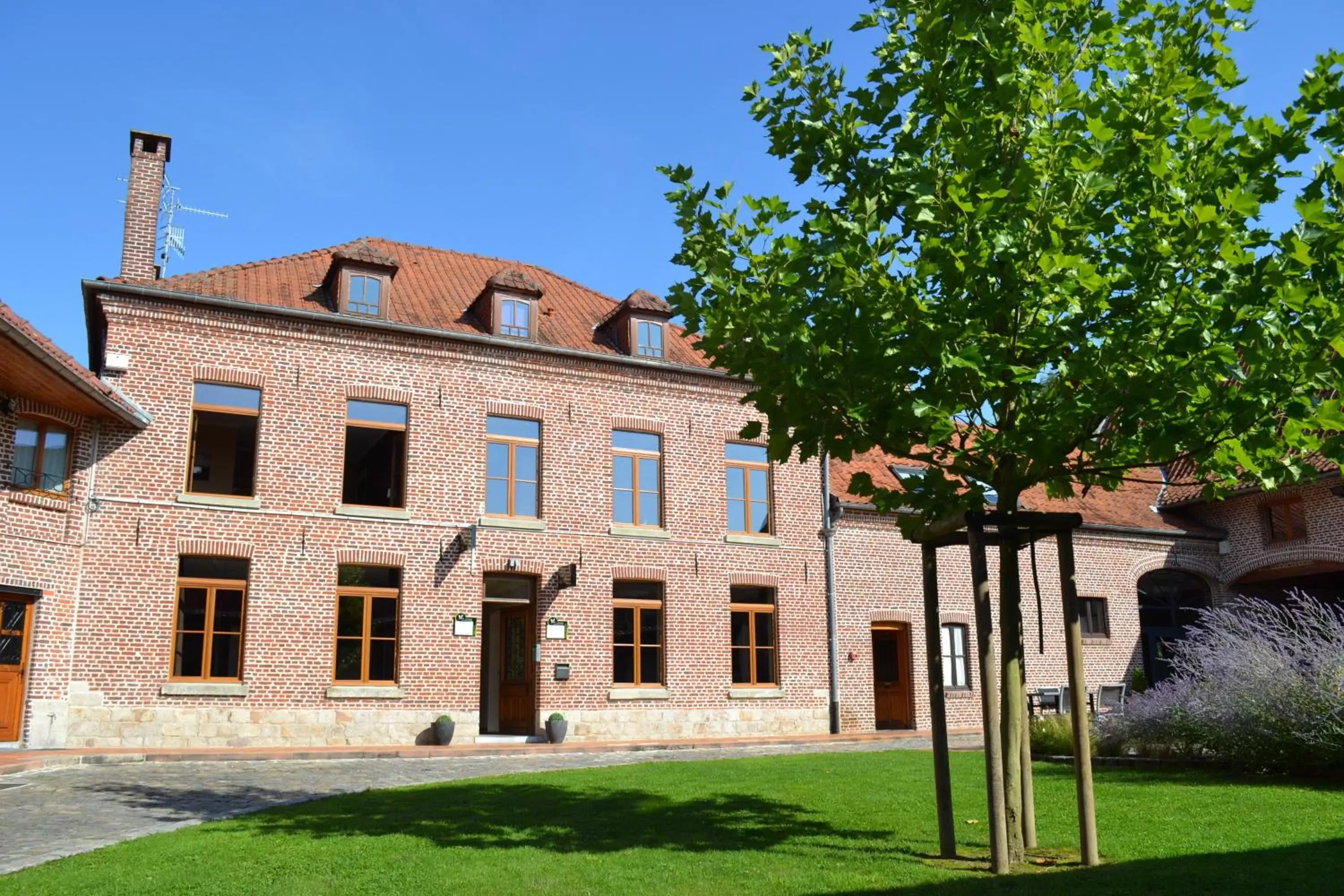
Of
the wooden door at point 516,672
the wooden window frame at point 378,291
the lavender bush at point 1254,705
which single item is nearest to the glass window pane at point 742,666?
the wooden door at point 516,672

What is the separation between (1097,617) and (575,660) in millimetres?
11661

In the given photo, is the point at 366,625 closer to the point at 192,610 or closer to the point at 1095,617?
the point at 192,610

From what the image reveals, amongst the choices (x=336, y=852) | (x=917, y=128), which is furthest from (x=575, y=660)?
(x=917, y=128)

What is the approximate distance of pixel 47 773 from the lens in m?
12.2

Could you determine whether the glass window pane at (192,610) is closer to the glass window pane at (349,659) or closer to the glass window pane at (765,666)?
the glass window pane at (349,659)

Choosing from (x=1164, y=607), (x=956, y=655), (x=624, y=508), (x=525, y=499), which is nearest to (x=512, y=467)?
(x=525, y=499)

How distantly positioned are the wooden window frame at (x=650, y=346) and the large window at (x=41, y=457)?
8837 millimetres

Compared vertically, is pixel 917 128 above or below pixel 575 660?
above

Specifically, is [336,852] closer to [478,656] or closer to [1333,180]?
[1333,180]

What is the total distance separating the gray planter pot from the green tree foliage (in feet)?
36.6

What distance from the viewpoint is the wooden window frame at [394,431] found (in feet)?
55.4

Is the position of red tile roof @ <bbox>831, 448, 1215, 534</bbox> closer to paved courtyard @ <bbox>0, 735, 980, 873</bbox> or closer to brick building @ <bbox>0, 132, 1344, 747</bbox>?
brick building @ <bbox>0, 132, 1344, 747</bbox>

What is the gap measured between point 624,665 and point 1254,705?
10289 mm

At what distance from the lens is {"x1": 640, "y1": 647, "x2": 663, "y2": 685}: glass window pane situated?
18328 mm
